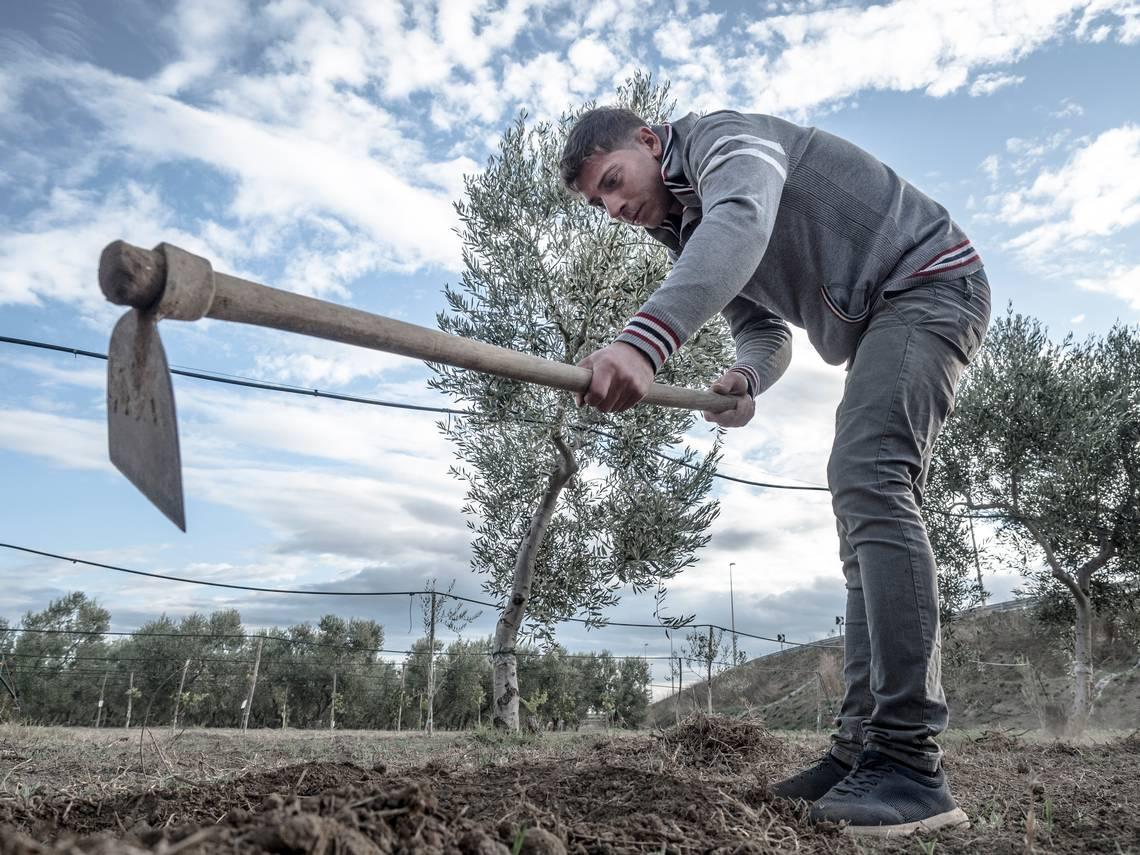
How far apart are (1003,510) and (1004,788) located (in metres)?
15.0

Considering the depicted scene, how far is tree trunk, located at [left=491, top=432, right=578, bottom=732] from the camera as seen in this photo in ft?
36.5

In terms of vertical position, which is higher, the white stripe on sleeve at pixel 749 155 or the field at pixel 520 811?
the white stripe on sleeve at pixel 749 155

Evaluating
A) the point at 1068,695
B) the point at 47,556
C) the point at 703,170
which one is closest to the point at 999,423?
the point at 1068,695

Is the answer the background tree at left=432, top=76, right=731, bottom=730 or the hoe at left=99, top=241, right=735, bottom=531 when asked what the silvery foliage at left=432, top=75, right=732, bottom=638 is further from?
the hoe at left=99, top=241, right=735, bottom=531

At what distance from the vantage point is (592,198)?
3348 mm

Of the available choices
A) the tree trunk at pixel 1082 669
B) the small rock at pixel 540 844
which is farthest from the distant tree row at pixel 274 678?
the small rock at pixel 540 844

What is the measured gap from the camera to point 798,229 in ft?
9.53

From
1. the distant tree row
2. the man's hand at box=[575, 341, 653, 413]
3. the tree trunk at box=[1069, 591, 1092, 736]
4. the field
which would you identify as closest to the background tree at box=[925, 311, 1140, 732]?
the tree trunk at box=[1069, 591, 1092, 736]

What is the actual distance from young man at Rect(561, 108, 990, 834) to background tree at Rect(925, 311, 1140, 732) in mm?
14909

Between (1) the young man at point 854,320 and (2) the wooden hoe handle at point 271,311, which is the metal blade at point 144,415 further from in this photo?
(1) the young man at point 854,320

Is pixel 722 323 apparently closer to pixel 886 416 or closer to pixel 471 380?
pixel 471 380

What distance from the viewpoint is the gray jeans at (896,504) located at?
95.3 inches

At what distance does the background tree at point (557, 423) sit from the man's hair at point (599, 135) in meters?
7.40

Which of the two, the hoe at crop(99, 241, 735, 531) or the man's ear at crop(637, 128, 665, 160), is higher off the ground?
the man's ear at crop(637, 128, 665, 160)
